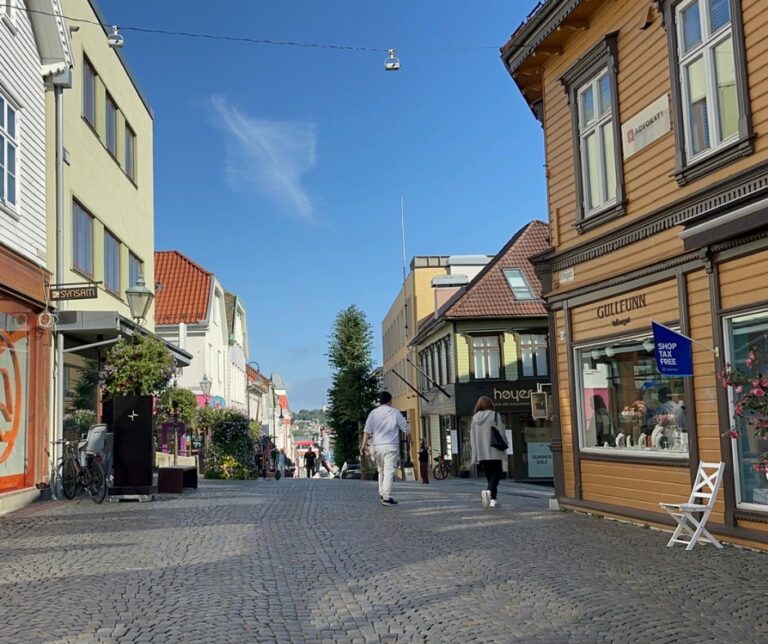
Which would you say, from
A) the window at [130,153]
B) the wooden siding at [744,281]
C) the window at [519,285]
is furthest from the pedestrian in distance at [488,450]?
the window at [519,285]

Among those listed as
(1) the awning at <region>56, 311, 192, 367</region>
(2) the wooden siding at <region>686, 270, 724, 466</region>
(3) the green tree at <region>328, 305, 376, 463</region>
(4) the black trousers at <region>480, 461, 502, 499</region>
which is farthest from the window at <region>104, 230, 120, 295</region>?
(3) the green tree at <region>328, 305, 376, 463</region>

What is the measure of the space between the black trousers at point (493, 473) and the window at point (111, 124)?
39.3ft

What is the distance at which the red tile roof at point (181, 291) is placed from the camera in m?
42.0

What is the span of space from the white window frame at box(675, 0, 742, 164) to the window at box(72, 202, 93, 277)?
38.0ft

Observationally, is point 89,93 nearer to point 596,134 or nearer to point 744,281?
point 596,134

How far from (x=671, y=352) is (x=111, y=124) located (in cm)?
1573

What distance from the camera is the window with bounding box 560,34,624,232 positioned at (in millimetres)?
11797

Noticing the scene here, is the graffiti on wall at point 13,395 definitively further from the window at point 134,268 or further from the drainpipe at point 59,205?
the window at point 134,268

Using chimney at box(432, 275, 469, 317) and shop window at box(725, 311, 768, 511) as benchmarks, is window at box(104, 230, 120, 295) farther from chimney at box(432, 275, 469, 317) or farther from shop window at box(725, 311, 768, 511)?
chimney at box(432, 275, 469, 317)

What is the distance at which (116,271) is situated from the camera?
2145cm

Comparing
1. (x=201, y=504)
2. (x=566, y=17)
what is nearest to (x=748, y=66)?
(x=566, y=17)

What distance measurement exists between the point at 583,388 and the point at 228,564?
6.39 metres

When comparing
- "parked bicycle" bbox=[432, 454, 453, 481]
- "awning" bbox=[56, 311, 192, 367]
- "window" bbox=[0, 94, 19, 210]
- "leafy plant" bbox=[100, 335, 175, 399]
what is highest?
"window" bbox=[0, 94, 19, 210]

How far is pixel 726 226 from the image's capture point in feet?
29.1
